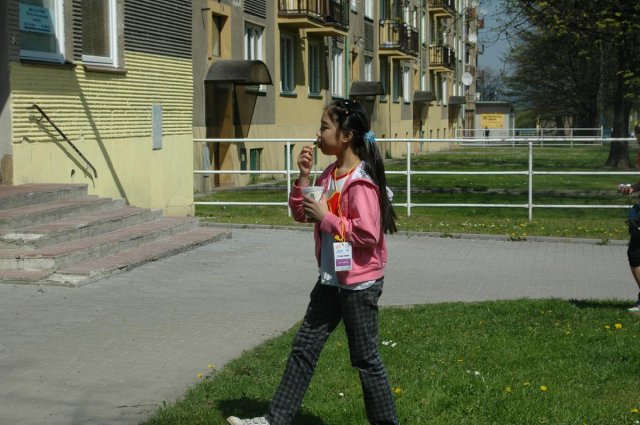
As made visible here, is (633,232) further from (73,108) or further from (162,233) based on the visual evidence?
(73,108)

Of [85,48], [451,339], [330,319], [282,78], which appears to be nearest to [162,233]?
[85,48]

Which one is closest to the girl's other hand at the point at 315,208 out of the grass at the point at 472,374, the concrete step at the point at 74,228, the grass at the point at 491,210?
the grass at the point at 472,374

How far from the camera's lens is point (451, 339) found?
830 centimetres

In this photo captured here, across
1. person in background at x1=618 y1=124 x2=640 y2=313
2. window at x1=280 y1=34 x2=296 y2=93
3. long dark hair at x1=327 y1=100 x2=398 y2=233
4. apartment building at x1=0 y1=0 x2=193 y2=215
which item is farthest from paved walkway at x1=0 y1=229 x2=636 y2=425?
window at x1=280 y1=34 x2=296 y2=93

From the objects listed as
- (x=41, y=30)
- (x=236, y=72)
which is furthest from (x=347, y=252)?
(x=236, y=72)

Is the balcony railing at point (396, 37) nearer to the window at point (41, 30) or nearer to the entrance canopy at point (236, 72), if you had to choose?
the entrance canopy at point (236, 72)

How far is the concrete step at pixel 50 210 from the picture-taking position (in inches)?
464

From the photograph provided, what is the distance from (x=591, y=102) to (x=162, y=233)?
6239 centimetres

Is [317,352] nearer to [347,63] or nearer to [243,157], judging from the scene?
[243,157]

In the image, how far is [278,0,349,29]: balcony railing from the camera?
33.0m

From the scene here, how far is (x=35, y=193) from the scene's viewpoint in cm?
1294

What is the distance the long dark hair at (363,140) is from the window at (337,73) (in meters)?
35.8

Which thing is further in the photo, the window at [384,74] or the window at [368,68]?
the window at [384,74]

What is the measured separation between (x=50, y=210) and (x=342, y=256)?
805 centimetres
